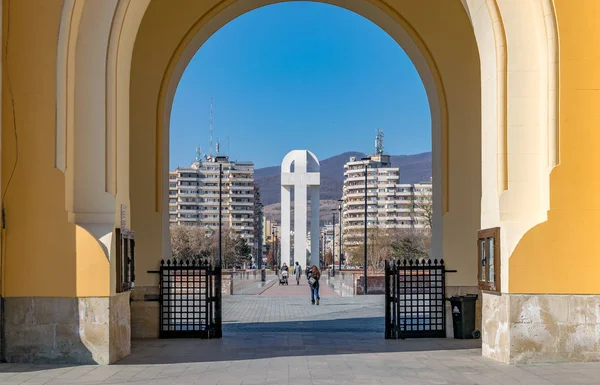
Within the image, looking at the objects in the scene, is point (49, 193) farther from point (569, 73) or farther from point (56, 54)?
point (569, 73)

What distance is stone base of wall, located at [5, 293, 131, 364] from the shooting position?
11.2 meters

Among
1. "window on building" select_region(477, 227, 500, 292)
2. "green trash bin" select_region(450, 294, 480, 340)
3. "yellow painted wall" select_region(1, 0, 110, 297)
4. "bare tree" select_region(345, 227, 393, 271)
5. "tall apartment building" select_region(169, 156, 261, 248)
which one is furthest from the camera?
"tall apartment building" select_region(169, 156, 261, 248)

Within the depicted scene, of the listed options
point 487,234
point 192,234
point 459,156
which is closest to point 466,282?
point 459,156

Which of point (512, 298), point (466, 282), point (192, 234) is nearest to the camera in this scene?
point (512, 298)

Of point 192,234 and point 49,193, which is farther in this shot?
point 192,234

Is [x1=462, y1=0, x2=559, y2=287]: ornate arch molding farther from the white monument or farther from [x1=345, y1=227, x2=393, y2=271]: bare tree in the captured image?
[x1=345, y1=227, x2=393, y2=271]: bare tree

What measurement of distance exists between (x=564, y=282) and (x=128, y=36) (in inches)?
274

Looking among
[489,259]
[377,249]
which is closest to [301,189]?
[377,249]

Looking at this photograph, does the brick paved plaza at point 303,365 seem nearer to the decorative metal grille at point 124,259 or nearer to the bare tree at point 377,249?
the decorative metal grille at point 124,259

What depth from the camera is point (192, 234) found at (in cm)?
8994

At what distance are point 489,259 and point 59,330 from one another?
19.2 feet

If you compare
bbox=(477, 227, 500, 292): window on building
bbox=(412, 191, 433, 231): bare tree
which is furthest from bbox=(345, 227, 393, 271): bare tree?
bbox=(477, 227, 500, 292): window on building

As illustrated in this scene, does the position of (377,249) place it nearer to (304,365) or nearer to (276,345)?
(276,345)

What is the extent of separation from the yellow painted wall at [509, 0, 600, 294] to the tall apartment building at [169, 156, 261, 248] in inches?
5825
